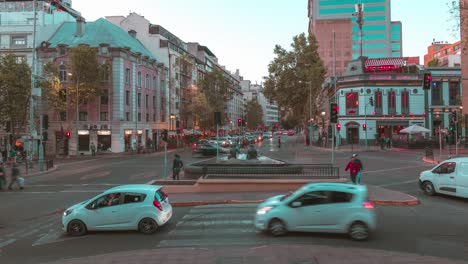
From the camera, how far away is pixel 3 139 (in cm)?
5116

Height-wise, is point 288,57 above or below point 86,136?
above

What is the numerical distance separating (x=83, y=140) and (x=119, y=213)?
4275 centimetres

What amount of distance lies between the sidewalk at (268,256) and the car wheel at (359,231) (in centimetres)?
77

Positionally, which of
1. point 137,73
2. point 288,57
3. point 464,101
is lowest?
point 464,101

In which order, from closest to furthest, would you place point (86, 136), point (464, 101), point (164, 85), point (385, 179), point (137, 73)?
point (385, 179), point (464, 101), point (86, 136), point (137, 73), point (164, 85)

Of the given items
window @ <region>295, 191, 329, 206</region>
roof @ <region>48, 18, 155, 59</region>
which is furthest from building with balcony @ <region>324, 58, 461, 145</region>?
window @ <region>295, 191, 329, 206</region>

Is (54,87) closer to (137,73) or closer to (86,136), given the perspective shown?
(86,136)

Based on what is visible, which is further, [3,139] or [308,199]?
[3,139]

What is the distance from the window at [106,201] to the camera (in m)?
11.3

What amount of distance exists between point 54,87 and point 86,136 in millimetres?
9338

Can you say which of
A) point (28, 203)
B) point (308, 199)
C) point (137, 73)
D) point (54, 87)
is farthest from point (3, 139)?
point (308, 199)

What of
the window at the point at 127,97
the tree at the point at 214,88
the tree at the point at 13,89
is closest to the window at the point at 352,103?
the tree at the point at 214,88

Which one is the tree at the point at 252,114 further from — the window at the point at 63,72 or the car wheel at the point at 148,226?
the car wheel at the point at 148,226

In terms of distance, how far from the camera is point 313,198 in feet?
33.6
